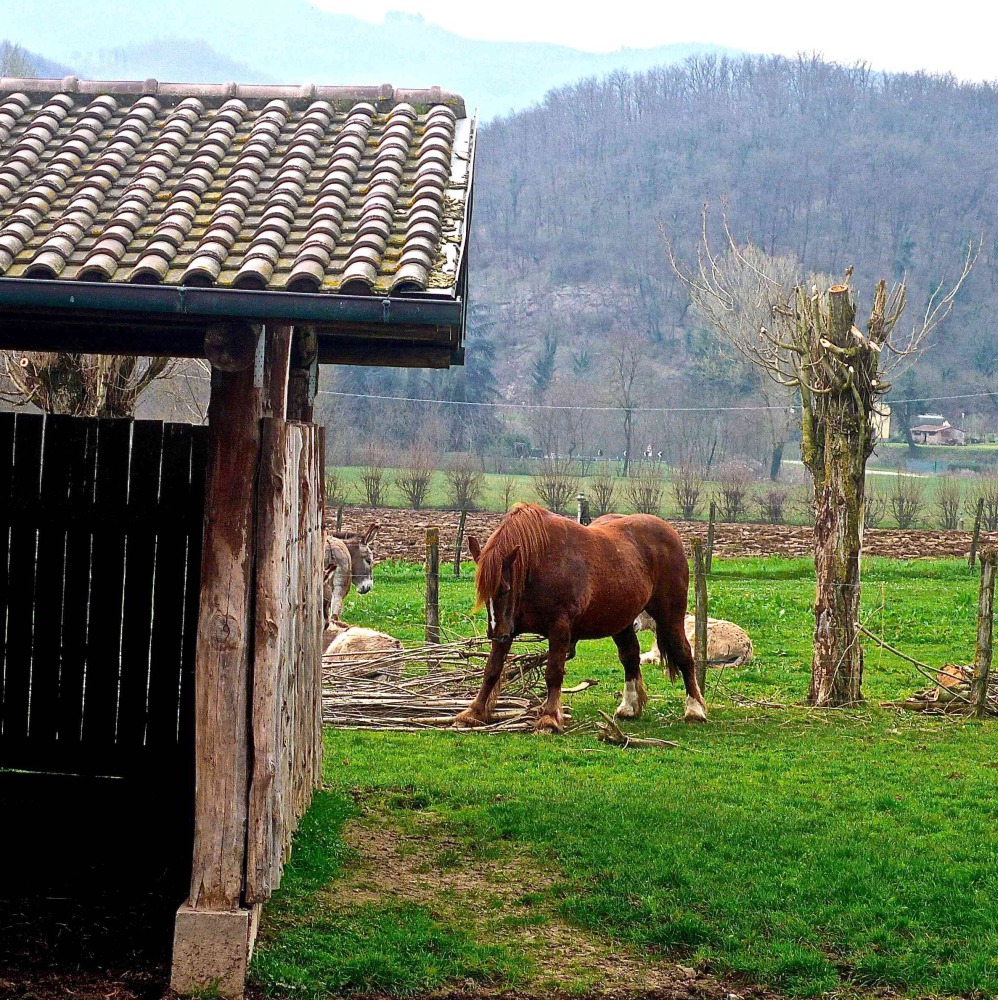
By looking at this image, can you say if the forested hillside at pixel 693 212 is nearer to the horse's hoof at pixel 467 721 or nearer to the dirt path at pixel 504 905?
the horse's hoof at pixel 467 721

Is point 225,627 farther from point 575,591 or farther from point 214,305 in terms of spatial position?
point 575,591

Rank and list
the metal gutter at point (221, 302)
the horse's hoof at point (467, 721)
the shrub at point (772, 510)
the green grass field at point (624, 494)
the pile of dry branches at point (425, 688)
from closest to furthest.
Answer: the metal gutter at point (221, 302) → the horse's hoof at point (467, 721) → the pile of dry branches at point (425, 688) → the shrub at point (772, 510) → the green grass field at point (624, 494)

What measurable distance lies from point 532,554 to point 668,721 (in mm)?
2268

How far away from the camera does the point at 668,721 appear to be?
1044 centimetres

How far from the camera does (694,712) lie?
412 inches

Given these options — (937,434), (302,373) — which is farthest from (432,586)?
(937,434)

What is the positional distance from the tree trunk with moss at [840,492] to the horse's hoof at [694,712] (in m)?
1.64

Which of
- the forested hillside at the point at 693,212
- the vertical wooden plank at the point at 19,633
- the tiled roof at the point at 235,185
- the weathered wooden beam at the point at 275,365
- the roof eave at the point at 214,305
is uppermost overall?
the forested hillside at the point at 693,212

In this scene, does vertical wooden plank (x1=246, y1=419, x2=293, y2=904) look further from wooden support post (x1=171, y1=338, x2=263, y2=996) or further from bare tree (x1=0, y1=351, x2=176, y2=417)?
bare tree (x1=0, y1=351, x2=176, y2=417)

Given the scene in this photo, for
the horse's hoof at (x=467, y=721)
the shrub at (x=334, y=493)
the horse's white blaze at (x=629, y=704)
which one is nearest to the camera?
the horse's hoof at (x=467, y=721)

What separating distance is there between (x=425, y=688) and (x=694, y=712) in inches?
103

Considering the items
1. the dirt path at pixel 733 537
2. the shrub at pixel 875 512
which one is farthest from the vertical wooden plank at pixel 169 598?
the shrub at pixel 875 512

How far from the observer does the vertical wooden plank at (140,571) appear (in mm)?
5809

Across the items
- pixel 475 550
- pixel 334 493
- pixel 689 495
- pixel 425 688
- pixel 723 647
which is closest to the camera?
pixel 475 550
